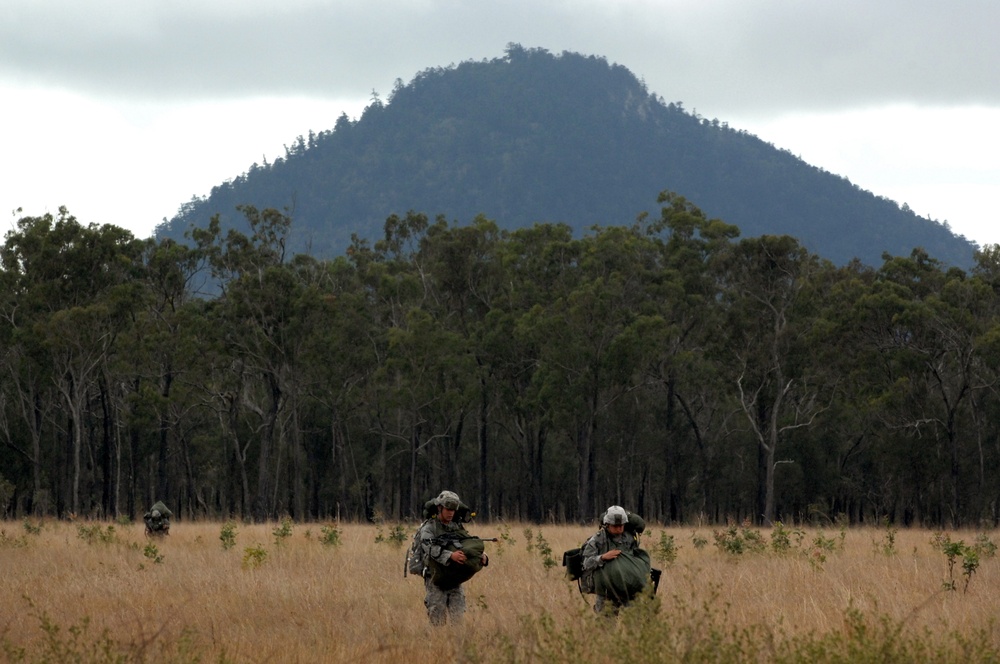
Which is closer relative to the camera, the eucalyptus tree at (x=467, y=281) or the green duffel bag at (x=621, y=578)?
the green duffel bag at (x=621, y=578)

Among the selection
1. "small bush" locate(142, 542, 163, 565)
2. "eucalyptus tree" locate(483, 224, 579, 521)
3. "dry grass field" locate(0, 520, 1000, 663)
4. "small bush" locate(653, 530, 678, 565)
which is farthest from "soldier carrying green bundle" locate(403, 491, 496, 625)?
"eucalyptus tree" locate(483, 224, 579, 521)

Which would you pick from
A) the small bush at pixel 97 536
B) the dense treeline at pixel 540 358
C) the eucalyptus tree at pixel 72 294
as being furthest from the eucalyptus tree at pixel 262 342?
the small bush at pixel 97 536

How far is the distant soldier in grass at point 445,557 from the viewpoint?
10.1 meters

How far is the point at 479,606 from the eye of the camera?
12.5 metres

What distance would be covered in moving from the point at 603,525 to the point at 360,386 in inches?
1679

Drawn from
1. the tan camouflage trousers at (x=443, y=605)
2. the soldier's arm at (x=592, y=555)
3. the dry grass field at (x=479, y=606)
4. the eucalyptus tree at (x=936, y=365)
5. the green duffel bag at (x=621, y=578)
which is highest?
the eucalyptus tree at (x=936, y=365)

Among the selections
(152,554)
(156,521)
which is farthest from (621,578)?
(156,521)

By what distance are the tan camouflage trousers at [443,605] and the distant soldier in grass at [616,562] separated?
153cm

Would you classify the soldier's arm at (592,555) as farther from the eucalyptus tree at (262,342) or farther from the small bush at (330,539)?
the eucalyptus tree at (262,342)

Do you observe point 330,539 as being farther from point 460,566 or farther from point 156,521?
point 460,566

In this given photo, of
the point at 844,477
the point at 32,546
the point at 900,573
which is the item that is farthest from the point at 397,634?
the point at 844,477

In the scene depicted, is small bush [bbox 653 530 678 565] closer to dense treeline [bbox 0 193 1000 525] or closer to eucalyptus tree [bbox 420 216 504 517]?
dense treeline [bbox 0 193 1000 525]

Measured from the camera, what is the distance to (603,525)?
935 centimetres

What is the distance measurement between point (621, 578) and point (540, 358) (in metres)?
36.5
